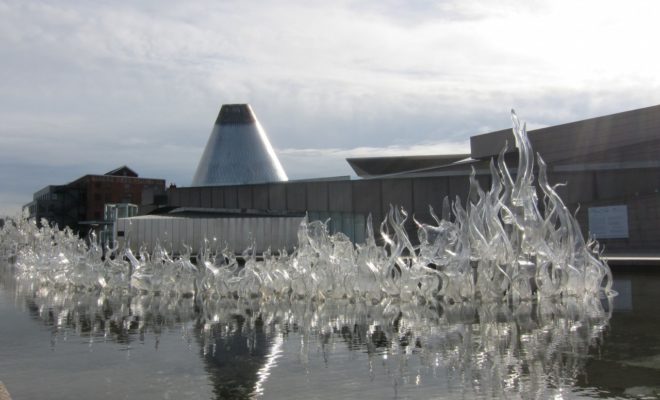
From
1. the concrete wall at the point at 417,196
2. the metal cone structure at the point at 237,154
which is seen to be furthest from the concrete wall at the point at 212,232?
the metal cone structure at the point at 237,154

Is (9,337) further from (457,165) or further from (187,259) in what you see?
(457,165)

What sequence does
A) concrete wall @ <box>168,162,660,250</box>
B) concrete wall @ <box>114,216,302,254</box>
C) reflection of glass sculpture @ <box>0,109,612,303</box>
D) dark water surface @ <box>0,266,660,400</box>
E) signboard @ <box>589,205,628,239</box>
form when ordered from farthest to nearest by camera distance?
1. concrete wall @ <box>114,216,302,254</box>
2. signboard @ <box>589,205,628,239</box>
3. concrete wall @ <box>168,162,660,250</box>
4. reflection of glass sculpture @ <box>0,109,612,303</box>
5. dark water surface @ <box>0,266,660,400</box>

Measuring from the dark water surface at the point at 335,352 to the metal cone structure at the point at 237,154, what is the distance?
30.1 meters

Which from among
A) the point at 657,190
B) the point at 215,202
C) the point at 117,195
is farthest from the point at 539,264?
the point at 117,195

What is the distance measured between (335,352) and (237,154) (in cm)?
3558

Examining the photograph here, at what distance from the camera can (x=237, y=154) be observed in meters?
42.1

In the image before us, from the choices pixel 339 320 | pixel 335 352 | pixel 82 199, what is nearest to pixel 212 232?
pixel 339 320

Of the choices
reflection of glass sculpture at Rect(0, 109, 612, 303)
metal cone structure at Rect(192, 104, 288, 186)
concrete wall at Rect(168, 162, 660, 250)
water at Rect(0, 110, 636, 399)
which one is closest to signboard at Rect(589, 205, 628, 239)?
concrete wall at Rect(168, 162, 660, 250)

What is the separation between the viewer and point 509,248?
38.0ft

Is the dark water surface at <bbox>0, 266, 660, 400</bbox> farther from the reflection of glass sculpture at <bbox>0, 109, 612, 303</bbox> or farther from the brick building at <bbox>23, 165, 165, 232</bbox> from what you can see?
the brick building at <bbox>23, 165, 165, 232</bbox>

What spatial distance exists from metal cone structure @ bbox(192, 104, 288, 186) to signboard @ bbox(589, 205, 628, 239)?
2247 centimetres

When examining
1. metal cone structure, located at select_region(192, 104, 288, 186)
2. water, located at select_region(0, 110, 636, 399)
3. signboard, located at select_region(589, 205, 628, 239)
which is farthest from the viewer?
metal cone structure, located at select_region(192, 104, 288, 186)

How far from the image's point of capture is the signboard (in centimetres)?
2164

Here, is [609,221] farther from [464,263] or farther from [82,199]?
[82,199]
